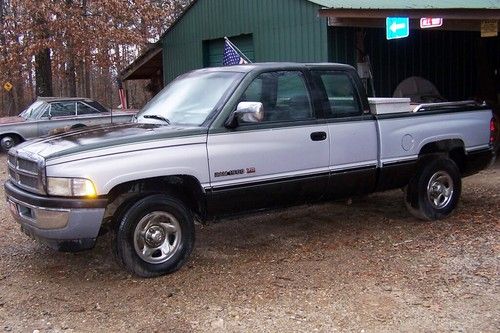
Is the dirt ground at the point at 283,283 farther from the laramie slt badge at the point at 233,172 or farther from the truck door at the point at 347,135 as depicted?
the laramie slt badge at the point at 233,172

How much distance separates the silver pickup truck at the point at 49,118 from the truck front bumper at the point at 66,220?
36.0 feet

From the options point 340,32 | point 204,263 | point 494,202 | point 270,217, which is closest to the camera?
point 204,263

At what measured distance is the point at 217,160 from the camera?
5398mm

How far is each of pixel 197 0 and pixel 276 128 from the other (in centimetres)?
1029

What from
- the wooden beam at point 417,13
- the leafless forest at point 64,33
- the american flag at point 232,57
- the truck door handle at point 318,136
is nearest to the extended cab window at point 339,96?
the truck door handle at point 318,136

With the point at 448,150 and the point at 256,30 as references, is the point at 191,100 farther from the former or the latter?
the point at 256,30

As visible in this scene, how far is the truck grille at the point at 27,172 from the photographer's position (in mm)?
4927

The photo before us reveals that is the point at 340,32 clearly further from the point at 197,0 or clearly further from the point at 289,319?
the point at 289,319

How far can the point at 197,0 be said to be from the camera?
1515cm

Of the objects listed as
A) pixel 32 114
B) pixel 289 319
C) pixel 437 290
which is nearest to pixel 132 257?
pixel 289 319

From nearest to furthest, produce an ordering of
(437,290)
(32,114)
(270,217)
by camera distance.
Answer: (437,290), (270,217), (32,114)

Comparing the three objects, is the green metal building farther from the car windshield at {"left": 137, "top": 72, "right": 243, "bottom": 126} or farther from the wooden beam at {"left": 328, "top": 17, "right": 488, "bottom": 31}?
the car windshield at {"left": 137, "top": 72, "right": 243, "bottom": 126}

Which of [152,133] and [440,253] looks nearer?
[152,133]

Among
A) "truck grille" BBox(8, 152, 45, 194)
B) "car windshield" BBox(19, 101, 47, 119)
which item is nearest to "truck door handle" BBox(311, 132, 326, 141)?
"truck grille" BBox(8, 152, 45, 194)
